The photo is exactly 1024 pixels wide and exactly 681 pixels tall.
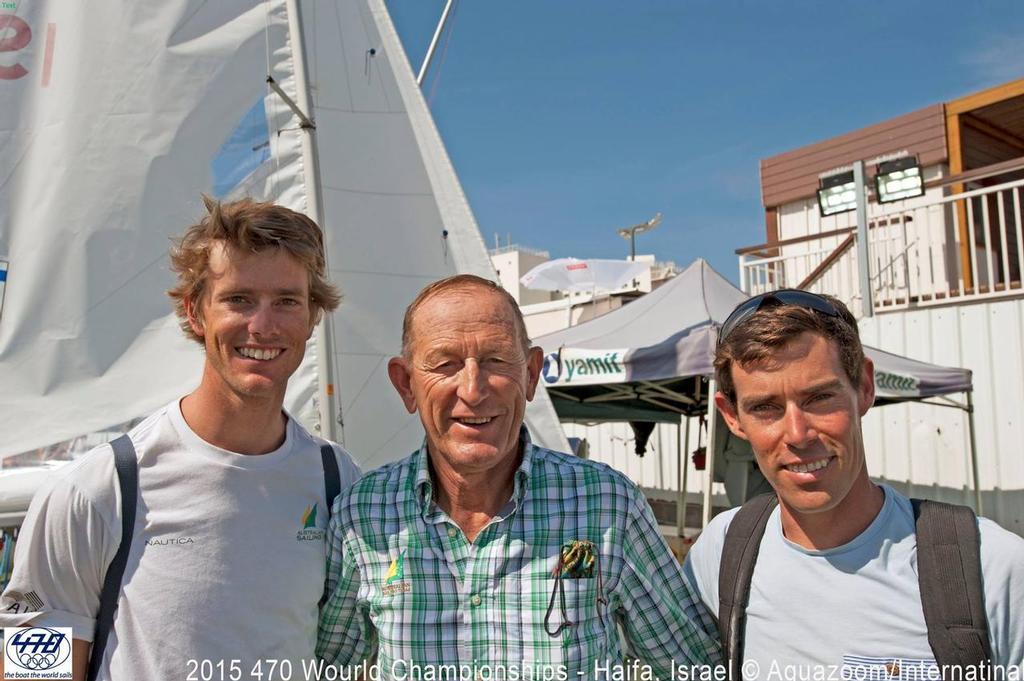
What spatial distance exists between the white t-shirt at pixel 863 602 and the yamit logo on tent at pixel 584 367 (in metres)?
4.75

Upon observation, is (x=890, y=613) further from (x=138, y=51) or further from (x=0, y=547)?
(x=138, y=51)

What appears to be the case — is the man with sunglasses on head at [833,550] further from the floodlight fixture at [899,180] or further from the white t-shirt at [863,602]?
the floodlight fixture at [899,180]

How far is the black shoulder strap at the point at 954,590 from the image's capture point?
1413 millimetres

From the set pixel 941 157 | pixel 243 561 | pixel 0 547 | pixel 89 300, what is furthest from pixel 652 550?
pixel 941 157

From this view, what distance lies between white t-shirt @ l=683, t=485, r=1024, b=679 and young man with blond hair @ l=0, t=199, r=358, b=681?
3.36ft

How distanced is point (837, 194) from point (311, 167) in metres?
8.48

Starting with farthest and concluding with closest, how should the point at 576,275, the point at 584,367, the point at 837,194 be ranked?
the point at 576,275 → the point at 837,194 → the point at 584,367

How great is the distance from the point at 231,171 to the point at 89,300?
2.77 feet

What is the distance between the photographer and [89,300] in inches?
120

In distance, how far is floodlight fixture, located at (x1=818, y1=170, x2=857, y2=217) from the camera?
10062 mm

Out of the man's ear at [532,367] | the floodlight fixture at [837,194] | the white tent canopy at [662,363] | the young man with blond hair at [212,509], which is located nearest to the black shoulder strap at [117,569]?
the young man with blond hair at [212,509]

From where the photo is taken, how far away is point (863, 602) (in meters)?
1.54

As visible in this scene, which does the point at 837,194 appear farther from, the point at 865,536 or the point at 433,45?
the point at 865,536

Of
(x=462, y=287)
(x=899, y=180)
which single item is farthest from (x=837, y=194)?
(x=462, y=287)
